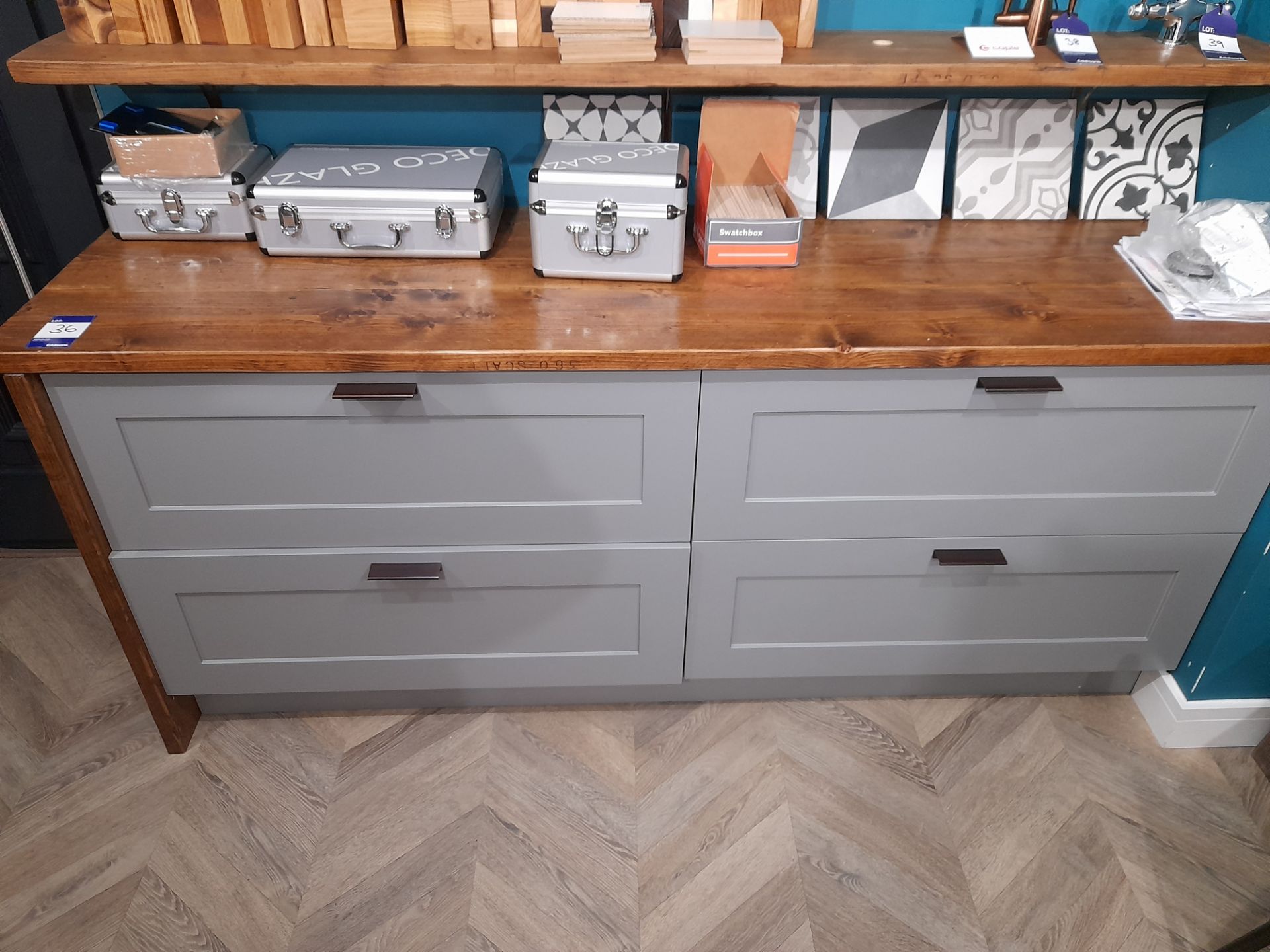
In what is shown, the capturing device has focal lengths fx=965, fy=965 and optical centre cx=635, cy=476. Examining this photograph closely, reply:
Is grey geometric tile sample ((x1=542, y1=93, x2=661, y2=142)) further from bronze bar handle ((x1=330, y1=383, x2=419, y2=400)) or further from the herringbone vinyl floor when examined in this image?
the herringbone vinyl floor

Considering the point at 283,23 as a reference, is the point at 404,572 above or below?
below

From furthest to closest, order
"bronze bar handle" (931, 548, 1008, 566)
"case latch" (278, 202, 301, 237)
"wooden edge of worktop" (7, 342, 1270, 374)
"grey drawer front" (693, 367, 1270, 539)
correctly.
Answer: "bronze bar handle" (931, 548, 1008, 566), "case latch" (278, 202, 301, 237), "grey drawer front" (693, 367, 1270, 539), "wooden edge of worktop" (7, 342, 1270, 374)

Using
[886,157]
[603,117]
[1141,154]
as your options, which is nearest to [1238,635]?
[1141,154]

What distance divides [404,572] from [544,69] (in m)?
0.87

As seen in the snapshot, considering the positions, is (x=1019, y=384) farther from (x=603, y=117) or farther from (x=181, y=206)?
(x=181, y=206)

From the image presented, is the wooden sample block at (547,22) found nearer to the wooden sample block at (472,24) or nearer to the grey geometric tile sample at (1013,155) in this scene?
the wooden sample block at (472,24)

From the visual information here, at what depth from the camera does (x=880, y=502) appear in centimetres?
165

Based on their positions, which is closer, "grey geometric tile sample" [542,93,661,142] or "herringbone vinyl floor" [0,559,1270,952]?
"herringbone vinyl floor" [0,559,1270,952]

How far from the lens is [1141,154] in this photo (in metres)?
1.83

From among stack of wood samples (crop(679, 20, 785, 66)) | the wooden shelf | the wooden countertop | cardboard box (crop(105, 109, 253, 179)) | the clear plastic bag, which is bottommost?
the wooden countertop

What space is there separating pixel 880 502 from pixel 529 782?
84 cm

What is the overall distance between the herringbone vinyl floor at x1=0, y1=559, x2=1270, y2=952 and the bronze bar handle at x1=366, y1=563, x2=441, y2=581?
42 centimetres

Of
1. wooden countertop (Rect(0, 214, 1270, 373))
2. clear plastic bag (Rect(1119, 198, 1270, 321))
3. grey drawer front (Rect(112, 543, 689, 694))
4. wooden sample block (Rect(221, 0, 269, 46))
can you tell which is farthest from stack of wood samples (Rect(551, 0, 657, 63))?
clear plastic bag (Rect(1119, 198, 1270, 321))

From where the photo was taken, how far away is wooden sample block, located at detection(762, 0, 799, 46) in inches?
64.1
